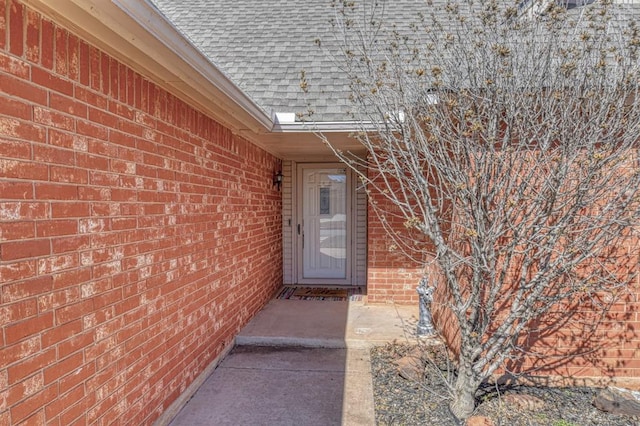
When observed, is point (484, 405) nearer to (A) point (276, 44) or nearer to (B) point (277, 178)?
(B) point (277, 178)

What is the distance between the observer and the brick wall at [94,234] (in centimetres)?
182

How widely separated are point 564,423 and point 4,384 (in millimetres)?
3933

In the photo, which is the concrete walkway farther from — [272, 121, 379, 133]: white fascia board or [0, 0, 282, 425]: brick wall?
[272, 121, 379, 133]: white fascia board

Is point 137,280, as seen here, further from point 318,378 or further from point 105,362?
point 318,378

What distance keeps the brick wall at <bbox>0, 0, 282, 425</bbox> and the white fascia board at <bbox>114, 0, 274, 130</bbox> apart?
1.38 ft

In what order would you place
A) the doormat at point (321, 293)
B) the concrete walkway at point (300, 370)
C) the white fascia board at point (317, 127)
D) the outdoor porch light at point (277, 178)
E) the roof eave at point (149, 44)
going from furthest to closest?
the outdoor porch light at point (277, 178), the doormat at point (321, 293), the white fascia board at point (317, 127), the concrete walkway at point (300, 370), the roof eave at point (149, 44)

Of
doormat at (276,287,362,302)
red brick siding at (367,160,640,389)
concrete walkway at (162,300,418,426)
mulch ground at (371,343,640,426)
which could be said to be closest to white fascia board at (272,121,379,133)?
red brick siding at (367,160,640,389)

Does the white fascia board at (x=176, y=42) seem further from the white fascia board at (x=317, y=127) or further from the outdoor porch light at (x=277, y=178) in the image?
the outdoor porch light at (x=277, y=178)

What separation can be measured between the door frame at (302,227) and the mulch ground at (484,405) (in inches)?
152

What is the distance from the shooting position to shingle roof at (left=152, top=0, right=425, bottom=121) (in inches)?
208

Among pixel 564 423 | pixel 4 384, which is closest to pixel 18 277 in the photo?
pixel 4 384

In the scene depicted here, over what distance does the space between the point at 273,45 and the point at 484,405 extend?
19.9 feet

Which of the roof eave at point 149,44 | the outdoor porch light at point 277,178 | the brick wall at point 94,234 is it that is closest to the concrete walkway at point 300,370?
the brick wall at point 94,234

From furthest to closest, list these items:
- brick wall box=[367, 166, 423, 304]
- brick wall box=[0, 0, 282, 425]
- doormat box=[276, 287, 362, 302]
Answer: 1. doormat box=[276, 287, 362, 302]
2. brick wall box=[367, 166, 423, 304]
3. brick wall box=[0, 0, 282, 425]
